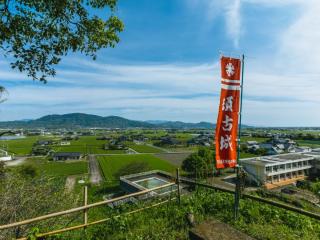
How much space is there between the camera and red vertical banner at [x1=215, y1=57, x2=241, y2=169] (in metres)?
5.38

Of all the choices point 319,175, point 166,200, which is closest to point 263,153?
point 319,175

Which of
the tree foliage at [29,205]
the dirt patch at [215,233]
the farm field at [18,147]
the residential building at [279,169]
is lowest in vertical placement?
the farm field at [18,147]

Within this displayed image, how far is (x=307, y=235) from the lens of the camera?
5.12m

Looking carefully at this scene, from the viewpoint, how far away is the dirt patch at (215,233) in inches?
161

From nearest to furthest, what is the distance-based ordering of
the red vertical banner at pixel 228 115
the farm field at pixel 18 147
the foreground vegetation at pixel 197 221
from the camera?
the foreground vegetation at pixel 197 221, the red vertical banner at pixel 228 115, the farm field at pixel 18 147

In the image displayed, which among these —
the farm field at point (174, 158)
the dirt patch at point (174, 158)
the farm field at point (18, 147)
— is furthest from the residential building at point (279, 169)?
the farm field at point (18, 147)

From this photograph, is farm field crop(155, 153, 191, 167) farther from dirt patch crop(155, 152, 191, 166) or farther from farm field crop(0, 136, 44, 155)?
farm field crop(0, 136, 44, 155)

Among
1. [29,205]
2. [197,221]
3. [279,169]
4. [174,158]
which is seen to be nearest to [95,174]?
[174,158]

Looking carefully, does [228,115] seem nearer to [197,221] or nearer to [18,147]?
[197,221]

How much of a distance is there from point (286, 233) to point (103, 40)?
5.88 m

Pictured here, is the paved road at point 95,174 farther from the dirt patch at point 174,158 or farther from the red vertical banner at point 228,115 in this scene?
the red vertical banner at point 228,115

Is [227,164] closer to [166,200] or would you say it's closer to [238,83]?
[238,83]

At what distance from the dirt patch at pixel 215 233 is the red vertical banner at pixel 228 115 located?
4.33 feet

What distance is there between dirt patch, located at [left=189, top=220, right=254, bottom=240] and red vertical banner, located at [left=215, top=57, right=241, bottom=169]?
1.32m
